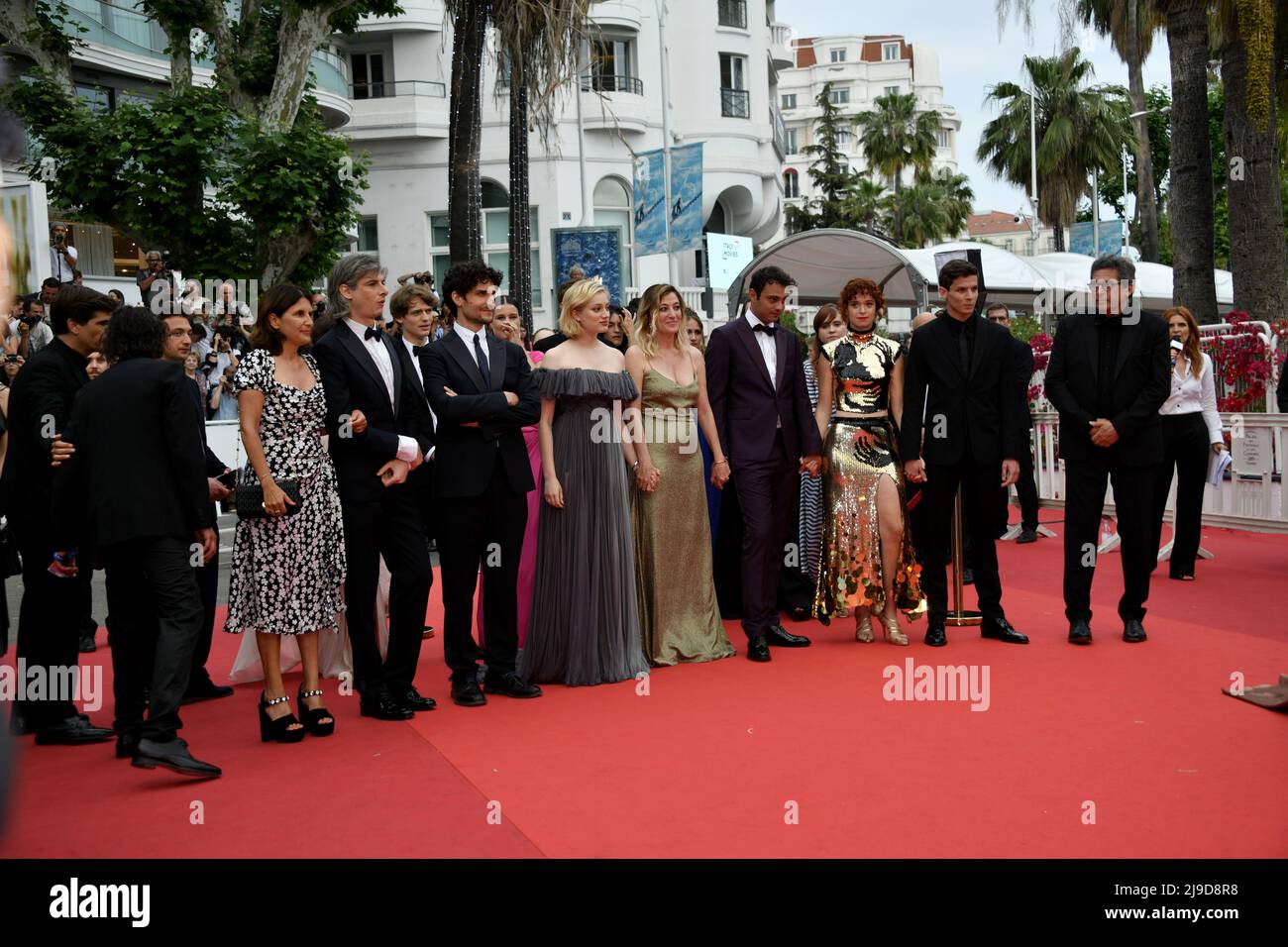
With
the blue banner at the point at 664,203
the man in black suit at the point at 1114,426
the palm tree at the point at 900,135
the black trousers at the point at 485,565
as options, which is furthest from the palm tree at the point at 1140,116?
the palm tree at the point at 900,135

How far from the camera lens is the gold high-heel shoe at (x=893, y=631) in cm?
786

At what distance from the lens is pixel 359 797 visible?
16.4 feet

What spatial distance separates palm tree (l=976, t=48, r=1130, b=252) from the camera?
170 feet

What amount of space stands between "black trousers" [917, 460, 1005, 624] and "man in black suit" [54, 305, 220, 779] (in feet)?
14.0

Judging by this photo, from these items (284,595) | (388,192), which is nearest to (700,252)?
(388,192)

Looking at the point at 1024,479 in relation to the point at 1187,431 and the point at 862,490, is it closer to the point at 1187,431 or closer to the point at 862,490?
the point at 1187,431

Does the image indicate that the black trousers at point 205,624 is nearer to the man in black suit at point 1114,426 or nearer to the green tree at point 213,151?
the man in black suit at point 1114,426

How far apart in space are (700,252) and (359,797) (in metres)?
35.7

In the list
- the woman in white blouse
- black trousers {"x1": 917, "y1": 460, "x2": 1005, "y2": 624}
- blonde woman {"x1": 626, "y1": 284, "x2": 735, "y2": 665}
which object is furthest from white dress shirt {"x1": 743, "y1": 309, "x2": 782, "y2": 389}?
the woman in white blouse

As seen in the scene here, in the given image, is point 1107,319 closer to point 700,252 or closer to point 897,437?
point 897,437

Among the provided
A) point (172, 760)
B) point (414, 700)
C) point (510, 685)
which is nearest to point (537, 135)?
point (510, 685)

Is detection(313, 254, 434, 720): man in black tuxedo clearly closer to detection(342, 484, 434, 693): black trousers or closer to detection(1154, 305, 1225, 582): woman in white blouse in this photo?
detection(342, 484, 434, 693): black trousers
